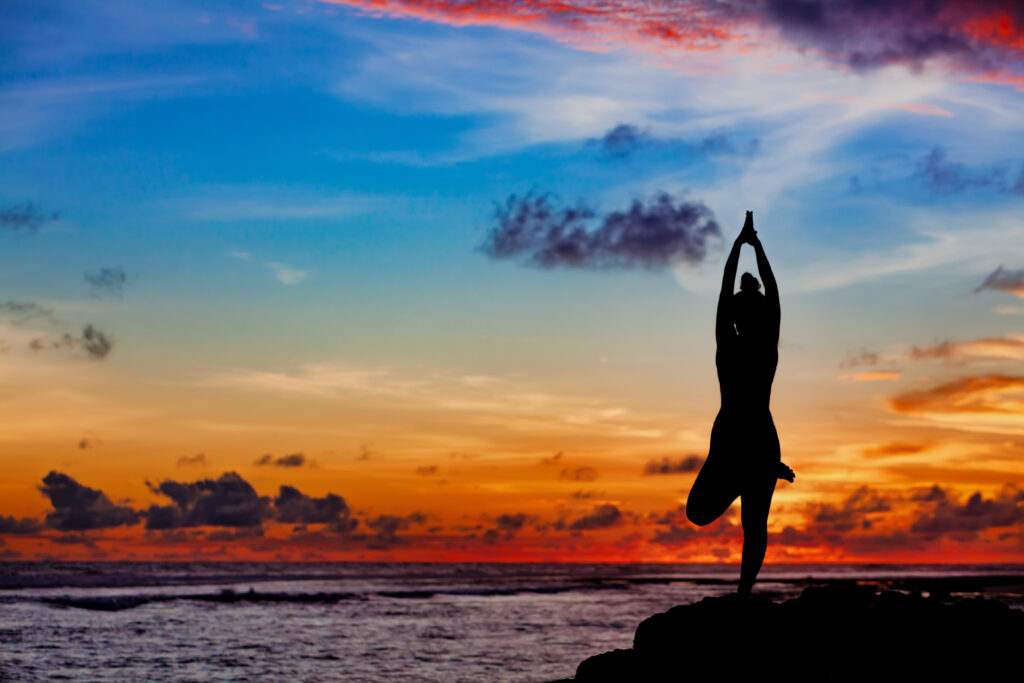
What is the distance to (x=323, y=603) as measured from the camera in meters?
40.9

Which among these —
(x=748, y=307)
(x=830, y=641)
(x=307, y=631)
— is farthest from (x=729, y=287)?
(x=307, y=631)

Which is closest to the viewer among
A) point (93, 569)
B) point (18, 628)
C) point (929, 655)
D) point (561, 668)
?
point (929, 655)

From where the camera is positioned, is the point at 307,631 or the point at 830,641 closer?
the point at 830,641

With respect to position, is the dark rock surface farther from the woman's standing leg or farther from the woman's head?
the woman's head

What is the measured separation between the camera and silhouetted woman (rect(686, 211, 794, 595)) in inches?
445

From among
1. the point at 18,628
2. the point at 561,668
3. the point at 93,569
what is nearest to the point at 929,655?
the point at 561,668

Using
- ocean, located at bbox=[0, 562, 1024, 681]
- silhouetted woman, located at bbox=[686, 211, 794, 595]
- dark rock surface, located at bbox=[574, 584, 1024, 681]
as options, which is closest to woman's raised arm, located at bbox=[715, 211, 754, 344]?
silhouetted woman, located at bbox=[686, 211, 794, 595]

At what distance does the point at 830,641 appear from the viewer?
9836mm

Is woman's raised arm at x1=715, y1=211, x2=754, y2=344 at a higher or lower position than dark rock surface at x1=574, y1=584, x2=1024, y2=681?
higher

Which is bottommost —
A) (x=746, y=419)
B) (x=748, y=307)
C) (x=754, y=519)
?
(x=754, y=519)

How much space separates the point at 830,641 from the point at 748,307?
3765 mm

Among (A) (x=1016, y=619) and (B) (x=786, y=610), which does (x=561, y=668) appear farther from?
(A) (x=1016, y=619)

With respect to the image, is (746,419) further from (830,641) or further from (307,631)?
(307,631)

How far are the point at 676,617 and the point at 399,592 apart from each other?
41.0 meters
